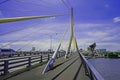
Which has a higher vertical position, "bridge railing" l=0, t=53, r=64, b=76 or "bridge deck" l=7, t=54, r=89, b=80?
"bridge railing" l=0, t=53, r=64, b=76

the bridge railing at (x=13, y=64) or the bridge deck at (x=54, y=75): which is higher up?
the bridge railing at (x=13, y=64)

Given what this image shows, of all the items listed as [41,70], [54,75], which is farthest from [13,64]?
[54,75]

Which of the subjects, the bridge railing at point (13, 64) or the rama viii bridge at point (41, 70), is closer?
the rama viii bridge at point (41, 70)

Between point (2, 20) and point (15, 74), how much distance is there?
8578 mm

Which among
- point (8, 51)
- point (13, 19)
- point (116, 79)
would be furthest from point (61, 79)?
point (8, 51)

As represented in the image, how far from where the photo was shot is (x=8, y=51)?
77625 millimetres

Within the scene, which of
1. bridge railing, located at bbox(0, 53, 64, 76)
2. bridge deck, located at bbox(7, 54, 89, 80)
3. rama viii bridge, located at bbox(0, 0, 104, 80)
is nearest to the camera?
rama viii bridge, located at bbox(0, 0, 104, 80)

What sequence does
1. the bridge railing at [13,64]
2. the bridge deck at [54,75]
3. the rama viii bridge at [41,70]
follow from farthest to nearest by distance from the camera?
the bridge railing at [13,64], the bridge deck at [54,75], the rama viii bridge at [41,70]

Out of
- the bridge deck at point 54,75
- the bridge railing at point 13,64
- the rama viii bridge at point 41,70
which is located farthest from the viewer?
the bridge railing at point 13,64

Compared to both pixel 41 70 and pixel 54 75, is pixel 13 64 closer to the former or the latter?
pixel 41 70

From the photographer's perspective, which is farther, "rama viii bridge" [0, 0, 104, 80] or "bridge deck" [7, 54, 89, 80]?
"bridge deck" [7, 54, 89, 80]

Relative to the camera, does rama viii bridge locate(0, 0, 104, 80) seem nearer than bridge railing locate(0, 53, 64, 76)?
Yes

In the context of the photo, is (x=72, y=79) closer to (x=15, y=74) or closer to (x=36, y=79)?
(x=36, y=79)

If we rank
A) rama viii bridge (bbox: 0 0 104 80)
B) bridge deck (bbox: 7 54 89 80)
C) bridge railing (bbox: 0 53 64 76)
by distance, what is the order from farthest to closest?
bridge railing (bbox: 0 53 64 76) → bridge deck (bbox: 7 54 89 80) → rama viii bridge (bbox: 0 0 104 80)
